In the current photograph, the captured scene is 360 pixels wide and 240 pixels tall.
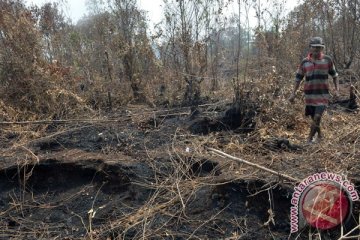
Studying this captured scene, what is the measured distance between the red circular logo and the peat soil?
91 mm

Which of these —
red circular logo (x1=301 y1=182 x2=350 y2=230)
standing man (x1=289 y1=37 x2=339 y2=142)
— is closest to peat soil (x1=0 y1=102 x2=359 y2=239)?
red circular logo (x1=301 y1=182 x2=350 y2=230)

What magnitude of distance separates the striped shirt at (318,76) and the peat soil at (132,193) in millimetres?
1149

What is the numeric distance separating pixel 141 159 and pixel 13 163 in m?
1.75

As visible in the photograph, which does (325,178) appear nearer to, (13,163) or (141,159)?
(141,159)

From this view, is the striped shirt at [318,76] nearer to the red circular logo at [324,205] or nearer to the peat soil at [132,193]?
the peat soil at [132,193]

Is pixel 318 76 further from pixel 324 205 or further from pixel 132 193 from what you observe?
pixel 132 193

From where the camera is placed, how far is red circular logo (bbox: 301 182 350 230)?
319 cm

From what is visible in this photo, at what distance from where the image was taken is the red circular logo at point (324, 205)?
3186 millimetres

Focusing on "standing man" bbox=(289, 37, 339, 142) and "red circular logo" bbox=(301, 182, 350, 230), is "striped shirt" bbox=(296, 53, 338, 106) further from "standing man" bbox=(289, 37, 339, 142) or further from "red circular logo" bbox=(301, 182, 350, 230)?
"red circular logo" bbox=(301, 182, 350, 230)

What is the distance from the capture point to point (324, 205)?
10.5ft

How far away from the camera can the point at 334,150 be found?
13.7 feet

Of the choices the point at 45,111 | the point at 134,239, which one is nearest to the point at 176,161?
the point at 134,239

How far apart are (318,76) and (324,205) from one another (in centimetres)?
237

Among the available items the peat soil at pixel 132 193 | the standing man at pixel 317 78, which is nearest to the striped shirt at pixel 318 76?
the standing man at pixel 317 78
